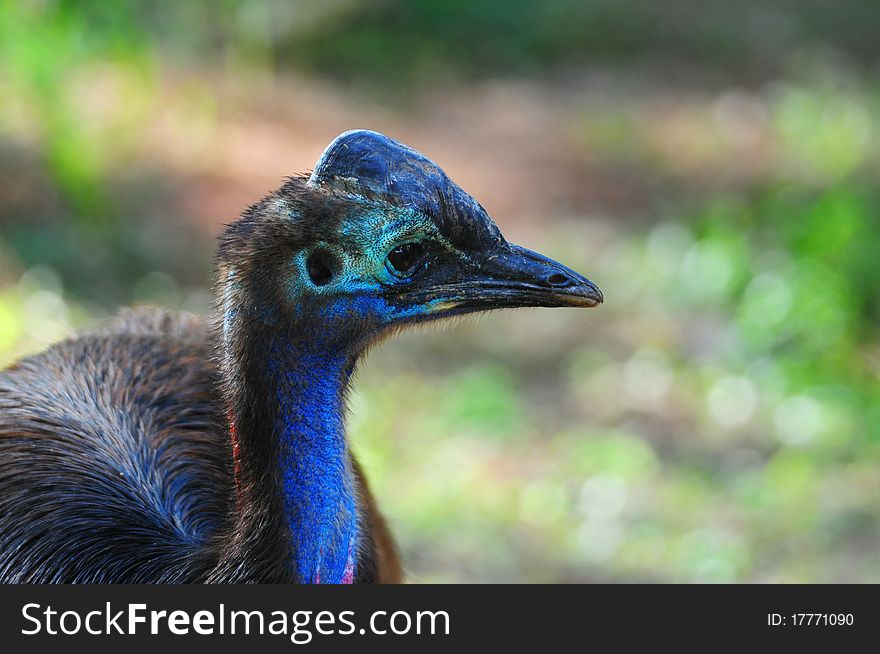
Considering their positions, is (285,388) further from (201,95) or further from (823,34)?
(823,34)

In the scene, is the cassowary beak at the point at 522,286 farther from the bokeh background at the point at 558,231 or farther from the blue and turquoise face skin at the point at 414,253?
the bokeh background at the point at 558,231

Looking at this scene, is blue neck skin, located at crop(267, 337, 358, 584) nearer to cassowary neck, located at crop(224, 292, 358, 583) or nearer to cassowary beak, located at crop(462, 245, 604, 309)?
cassowary neck, located at crop(224, 292, 358, 583)

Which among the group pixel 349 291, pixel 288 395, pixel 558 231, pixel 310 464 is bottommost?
pixel 310 464

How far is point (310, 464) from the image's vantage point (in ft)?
9.53

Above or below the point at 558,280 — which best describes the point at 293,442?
below

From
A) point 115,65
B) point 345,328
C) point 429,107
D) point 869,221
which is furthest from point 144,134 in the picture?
point 345,328

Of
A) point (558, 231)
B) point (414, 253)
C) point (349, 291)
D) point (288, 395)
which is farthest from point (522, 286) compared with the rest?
point (558, 231)

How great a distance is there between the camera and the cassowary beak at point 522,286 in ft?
9.98

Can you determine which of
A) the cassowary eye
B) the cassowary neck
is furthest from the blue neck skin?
the cassowary eye

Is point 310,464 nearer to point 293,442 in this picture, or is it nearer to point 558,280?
point 293,442

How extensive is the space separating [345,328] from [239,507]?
46cm

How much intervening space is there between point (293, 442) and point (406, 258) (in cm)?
47

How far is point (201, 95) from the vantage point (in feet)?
28.3

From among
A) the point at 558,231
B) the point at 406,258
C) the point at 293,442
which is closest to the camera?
the point at 293,442
